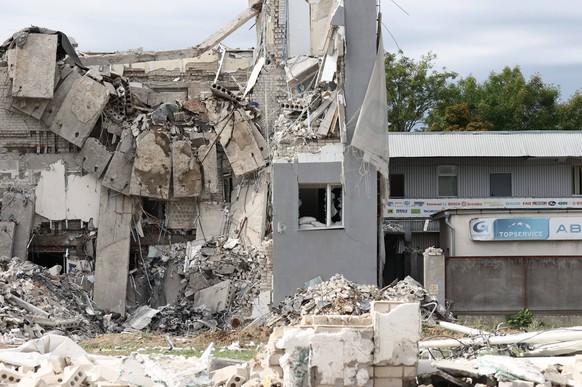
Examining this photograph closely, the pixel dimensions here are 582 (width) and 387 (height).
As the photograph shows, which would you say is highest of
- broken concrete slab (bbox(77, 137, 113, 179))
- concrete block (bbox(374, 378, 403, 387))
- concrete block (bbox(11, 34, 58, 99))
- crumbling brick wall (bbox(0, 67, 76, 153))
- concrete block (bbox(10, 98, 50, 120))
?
concrete block (bbox(11, 34, 58, 99))

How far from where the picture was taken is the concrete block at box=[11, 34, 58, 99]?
96.7ft

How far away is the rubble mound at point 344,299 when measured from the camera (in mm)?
23078

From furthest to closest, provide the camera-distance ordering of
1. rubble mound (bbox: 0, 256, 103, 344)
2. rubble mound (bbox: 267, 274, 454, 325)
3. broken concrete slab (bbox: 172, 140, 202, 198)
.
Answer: broken concrete slab (bbox: 172, 140, 202, 198)
rubble mound (bbox: 0, 256, 103, 344)
rubble mound (bbox: 267, 274, 454, 325)

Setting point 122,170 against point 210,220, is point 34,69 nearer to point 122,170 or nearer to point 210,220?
point 122,170

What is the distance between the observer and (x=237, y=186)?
98.2 feet

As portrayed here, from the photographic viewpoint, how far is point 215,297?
89.9 feet

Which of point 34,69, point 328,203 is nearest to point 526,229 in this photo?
point 328,203

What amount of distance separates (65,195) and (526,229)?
10.9m

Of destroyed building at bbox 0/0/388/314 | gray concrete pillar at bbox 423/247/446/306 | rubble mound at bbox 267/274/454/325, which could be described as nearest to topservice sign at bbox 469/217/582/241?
gray concrete pillar at bbox 423/247/446/306

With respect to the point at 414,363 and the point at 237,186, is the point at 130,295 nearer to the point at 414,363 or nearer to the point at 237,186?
the point at 237,186

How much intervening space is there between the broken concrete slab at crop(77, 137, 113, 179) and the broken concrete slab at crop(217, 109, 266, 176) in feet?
9.26

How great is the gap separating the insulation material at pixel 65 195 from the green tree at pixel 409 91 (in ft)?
89.1

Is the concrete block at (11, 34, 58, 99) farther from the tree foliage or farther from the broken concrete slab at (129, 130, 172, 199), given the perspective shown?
the tree foliage

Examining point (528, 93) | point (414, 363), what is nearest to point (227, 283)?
point (414, 363)
